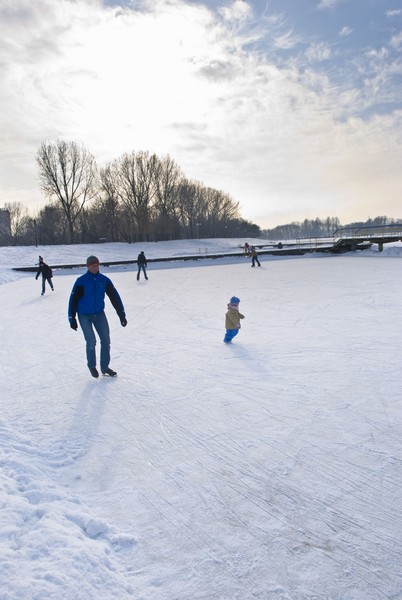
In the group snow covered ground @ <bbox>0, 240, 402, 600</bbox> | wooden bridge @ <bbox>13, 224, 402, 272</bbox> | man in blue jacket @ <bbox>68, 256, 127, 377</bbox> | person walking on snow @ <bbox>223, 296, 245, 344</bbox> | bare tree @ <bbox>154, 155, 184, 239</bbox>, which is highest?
bare tree @ <bbox>154, 155, 184, 239</bbox>

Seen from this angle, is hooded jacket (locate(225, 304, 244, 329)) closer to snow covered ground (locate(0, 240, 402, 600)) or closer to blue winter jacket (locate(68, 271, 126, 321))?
snow covered ground (locate(0, 240, 402, 600))

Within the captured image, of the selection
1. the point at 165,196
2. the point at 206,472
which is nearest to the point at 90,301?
the point at 206,472

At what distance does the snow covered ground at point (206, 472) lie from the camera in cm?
200

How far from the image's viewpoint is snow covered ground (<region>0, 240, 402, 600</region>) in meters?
2.00

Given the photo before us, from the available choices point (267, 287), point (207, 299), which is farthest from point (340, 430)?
point (267, 287)

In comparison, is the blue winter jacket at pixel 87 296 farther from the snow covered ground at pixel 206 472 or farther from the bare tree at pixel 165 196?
the bare tree at pixel 165 196

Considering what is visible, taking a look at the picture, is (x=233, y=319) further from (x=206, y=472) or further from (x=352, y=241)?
(x=352, y=241)

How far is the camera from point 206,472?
2916mm

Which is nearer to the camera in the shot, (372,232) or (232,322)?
(232,322)

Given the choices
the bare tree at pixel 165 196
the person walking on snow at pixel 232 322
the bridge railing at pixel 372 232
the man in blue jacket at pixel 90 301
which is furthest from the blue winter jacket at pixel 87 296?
the bare tree at pixel 165 196

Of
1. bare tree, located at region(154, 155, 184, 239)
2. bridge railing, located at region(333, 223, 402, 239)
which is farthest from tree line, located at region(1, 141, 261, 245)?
bridge railing, located at region(333, 223, 402, 239)

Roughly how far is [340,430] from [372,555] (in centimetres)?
141

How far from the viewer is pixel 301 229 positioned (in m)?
195

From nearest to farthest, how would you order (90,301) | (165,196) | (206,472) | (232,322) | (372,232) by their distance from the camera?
(206,472), (90,301), (232,322), (372,232), (165,196)
